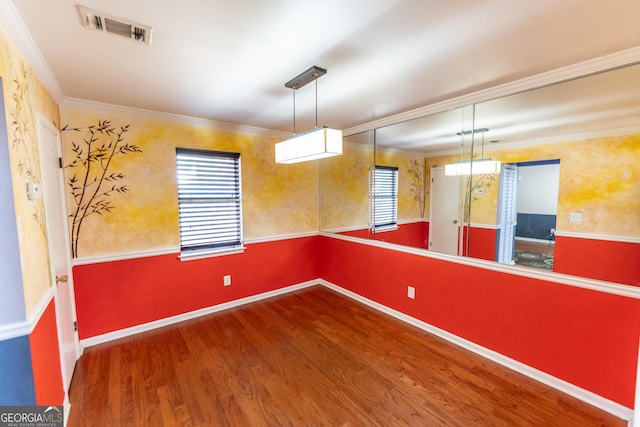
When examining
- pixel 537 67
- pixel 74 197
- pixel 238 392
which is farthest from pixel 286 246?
pixel 537 67

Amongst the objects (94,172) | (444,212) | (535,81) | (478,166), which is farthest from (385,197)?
(94,172)

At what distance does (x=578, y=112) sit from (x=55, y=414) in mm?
4472

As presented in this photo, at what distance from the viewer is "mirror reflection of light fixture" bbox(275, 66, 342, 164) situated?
186cm

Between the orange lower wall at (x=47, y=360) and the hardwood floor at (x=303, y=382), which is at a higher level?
the orange lower wall at (x=47, y=360)

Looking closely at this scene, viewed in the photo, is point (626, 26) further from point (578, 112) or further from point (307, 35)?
point (307, 35)

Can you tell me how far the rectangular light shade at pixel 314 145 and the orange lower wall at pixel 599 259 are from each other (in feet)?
6.73

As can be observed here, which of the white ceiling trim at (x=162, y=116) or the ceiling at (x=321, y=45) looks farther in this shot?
the white ceiling trim at (x=162, y=116)

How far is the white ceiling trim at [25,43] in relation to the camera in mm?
1277

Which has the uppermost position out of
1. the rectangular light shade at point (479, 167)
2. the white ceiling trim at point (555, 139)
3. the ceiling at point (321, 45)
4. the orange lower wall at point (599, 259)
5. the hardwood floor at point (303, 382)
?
the ceiling at point (321, 45)

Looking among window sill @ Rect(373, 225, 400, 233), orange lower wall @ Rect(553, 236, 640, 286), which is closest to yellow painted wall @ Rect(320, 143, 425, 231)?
window sill @ Rect(373, 225, 400, 233)

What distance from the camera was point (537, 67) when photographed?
1955 mm

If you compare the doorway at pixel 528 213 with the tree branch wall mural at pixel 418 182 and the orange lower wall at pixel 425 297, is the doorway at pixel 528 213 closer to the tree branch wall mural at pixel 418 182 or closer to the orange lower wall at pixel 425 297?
the orange lower wall at pixel 425 297

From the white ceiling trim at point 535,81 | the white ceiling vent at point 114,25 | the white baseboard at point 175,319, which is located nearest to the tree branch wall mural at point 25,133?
the white ceiling vent at point 114,25

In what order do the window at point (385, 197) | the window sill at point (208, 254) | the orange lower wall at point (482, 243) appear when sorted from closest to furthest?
the orange lower wall at point (482, 243)
the window sill at point (208, 254)
the window at point (385, 197)
